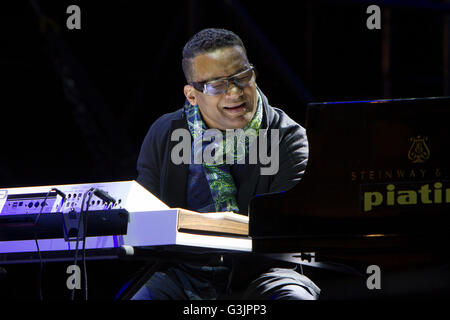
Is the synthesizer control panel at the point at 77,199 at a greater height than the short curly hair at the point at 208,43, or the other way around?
the short curly hair at the point at 208,43

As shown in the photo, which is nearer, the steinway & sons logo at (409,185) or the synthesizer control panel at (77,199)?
the steinway & sons logo at (409,185)

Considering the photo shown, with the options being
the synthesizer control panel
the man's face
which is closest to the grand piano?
the synthesizer control panel

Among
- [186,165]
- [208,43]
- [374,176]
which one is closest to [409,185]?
[374,176]

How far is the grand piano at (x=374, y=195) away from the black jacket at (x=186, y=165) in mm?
624

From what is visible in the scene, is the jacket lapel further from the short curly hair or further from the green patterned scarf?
the short curly hair

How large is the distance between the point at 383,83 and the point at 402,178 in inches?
94.9

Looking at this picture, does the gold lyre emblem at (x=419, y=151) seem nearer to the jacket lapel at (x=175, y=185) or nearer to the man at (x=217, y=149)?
the man at (x=217, y=149)

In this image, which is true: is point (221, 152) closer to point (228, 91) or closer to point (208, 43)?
point (228, 91)

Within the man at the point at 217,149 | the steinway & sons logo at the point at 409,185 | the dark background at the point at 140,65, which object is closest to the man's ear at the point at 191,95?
the man at the point at 217,149

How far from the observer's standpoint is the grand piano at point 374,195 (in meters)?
2.35

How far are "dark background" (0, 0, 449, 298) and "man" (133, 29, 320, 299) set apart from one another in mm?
1389

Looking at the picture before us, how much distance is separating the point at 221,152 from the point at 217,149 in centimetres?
3

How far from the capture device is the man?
2.97 meters
